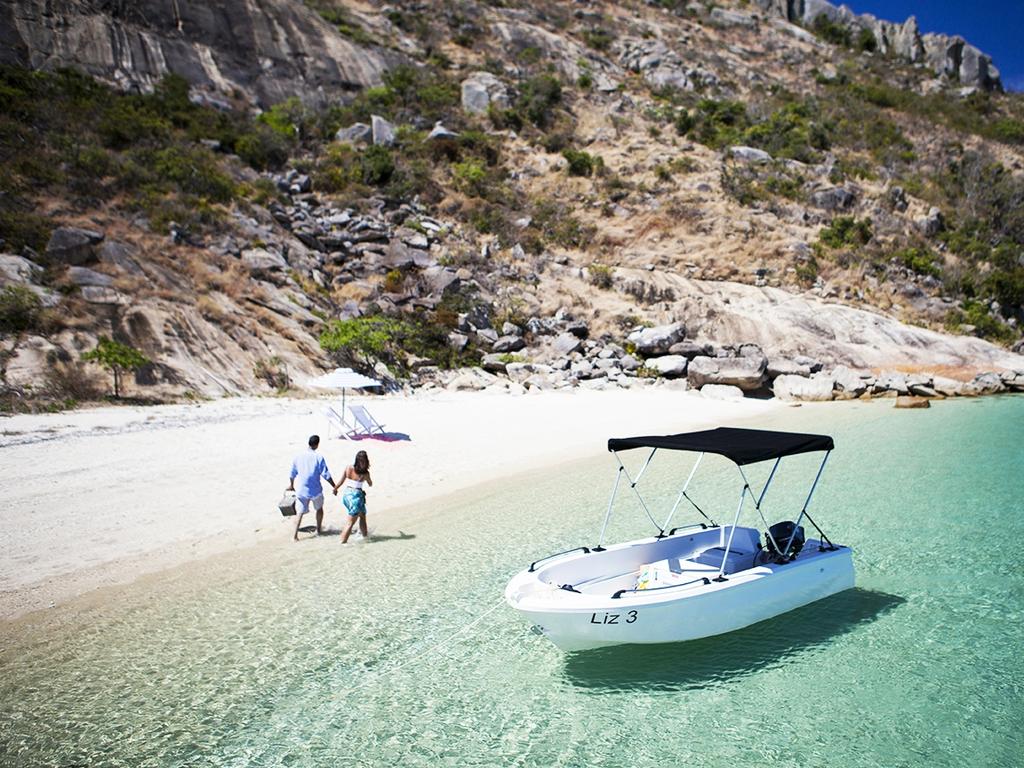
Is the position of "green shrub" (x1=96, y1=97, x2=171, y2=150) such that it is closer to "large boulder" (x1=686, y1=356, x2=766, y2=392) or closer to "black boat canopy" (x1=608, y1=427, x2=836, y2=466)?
"large boulder" (x1=686, y1=356, x2=766, y2=392)

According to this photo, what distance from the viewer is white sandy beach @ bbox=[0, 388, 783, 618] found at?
8.56 metres

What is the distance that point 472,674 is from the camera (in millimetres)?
6102

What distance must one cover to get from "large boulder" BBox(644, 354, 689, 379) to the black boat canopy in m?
21.5

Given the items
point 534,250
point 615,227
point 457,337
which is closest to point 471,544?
point 457,337

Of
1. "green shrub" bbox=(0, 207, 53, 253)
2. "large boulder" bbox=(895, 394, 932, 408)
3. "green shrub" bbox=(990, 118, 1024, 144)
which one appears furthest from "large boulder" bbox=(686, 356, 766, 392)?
"green shrub" bbox=(990, 118, 1024, 144)

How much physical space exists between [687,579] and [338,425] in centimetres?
1281

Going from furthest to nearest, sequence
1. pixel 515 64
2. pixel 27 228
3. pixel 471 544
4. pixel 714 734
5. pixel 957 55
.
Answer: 1. pixel 957 55
2. pixel 515 64
3. pixel 27 228
4. pixel 471 544
5. pixel 714 734

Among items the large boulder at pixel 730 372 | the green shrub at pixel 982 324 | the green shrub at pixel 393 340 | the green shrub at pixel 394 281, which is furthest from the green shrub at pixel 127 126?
the green shrub at pixel 982 324

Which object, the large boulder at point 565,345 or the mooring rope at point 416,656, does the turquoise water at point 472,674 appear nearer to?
the mooring rope at point 416,656

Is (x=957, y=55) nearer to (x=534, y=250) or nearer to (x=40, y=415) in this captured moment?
(x=534, y=250)

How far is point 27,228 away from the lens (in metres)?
22.0

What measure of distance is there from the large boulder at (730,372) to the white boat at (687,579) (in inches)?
819

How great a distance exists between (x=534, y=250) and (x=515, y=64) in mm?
29865

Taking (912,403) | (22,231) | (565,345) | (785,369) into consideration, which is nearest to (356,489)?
(22,231)
